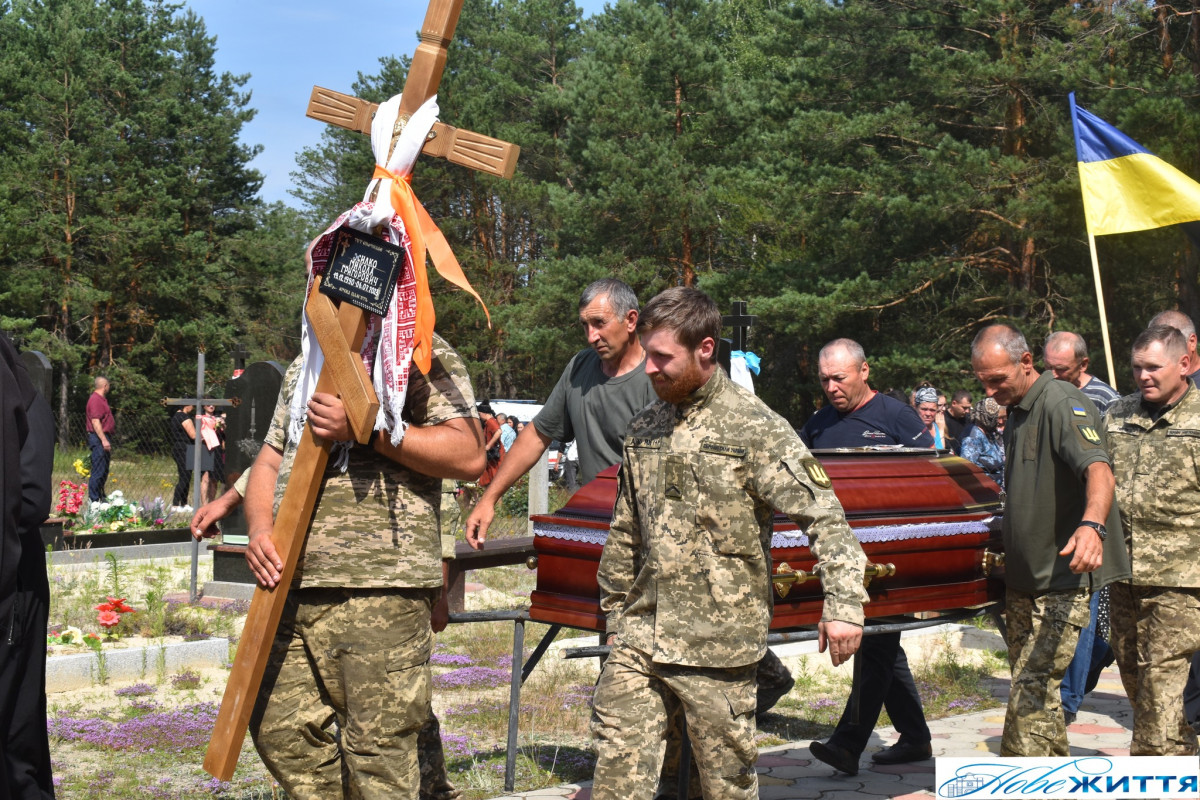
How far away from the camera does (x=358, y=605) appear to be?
339 centimetres

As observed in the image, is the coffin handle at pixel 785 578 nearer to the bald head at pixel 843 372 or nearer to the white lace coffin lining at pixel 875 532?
the white lace coffin lining at pixel 875 532

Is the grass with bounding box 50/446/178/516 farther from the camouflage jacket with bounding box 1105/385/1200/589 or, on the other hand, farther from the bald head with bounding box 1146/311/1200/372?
the camouflage jacket with bounding box 1105/385/1200/589

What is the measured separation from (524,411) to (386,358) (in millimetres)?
25871

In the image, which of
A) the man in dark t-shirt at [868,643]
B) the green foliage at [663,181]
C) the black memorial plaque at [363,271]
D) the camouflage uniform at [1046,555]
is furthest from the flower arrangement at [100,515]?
the green foliage at [663,181]

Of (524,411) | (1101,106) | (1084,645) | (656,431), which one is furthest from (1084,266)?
(656,431)

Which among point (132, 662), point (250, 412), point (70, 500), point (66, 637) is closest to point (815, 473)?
point (132, 662)

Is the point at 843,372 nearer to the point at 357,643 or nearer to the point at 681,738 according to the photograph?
the point at 681,738

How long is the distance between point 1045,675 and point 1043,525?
544 mm

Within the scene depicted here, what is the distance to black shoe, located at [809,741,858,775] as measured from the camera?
17.7 feet

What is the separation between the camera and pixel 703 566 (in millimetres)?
3547

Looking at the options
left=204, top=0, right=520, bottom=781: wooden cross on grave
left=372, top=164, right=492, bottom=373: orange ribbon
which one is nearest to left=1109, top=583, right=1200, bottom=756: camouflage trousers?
left=372, top=164, right=492, bottom=373: orange ribbon

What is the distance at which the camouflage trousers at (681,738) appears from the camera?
4.18 m

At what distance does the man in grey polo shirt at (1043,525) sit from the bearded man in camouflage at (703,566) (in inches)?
54.1

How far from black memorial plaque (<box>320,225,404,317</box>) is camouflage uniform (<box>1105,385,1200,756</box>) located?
3265 millimetres
